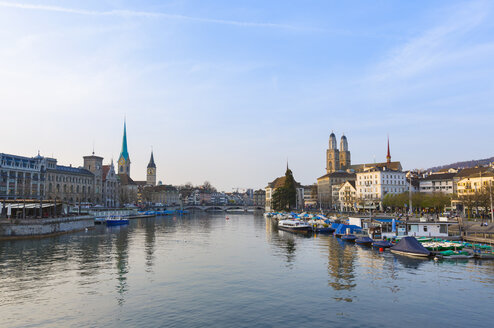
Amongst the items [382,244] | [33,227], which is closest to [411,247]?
[382,244]

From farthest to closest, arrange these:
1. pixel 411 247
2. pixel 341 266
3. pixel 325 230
Result: pixel 325 230
pixel 411 247
pixel 341 266

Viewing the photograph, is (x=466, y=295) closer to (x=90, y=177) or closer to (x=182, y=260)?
(x=182, y=260)

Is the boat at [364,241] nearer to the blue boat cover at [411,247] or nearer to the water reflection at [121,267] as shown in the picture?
the blue boat cover at [411,247]

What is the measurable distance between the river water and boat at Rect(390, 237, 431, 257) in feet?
6.95

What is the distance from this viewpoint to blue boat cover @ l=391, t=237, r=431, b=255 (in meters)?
44.8

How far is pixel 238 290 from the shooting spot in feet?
97.2

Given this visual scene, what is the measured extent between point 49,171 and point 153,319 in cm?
13745

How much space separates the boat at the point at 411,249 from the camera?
4459 cm

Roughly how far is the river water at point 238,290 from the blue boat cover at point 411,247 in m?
2.33

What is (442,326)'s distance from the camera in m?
21.8

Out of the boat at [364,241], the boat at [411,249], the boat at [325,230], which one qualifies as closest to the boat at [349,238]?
the boat at [364,241]

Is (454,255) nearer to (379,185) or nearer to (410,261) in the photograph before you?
(410,261)

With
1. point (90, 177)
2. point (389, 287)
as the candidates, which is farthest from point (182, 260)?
point (90, 177)

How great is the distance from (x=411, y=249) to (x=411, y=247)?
31 cm
